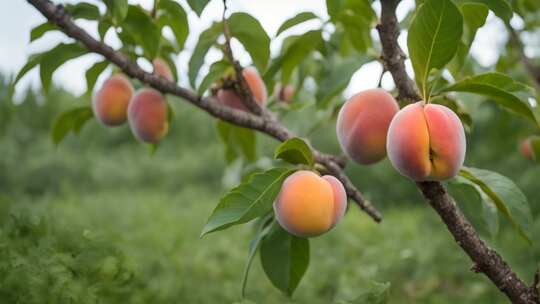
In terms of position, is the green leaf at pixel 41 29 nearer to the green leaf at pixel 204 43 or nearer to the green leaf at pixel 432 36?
the green leaf at pixel 204 43

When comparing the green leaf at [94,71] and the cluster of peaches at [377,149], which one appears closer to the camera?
the cluster of peaches at [377,149]

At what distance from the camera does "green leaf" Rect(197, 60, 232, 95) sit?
0.78 metres

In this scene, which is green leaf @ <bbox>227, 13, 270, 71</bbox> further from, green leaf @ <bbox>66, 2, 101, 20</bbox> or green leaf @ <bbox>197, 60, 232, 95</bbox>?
green leaf @ <bbox>66, 2, 101, 20</bbox>

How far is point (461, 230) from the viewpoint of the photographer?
66 centimetres

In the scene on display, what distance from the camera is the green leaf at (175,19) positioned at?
797 mm

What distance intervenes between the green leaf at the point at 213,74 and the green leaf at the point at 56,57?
0.17m

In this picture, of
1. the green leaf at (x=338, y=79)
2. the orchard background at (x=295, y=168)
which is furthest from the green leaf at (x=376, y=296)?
the green leaf at (x=338, y=79)

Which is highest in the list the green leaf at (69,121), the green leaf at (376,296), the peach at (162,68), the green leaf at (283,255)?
the peach at (162,68)

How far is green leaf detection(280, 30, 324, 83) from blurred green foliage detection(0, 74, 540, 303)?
0.75ft

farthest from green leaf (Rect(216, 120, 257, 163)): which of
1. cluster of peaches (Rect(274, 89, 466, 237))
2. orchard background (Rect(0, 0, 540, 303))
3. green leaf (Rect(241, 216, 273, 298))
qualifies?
cluster of peaches (Rect(274, 89, 466, 237))

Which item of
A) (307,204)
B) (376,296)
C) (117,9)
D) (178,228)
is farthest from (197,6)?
(178,228)

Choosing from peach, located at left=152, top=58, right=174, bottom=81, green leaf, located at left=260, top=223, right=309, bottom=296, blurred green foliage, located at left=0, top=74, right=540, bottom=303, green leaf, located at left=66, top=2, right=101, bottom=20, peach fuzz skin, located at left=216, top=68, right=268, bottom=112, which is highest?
green leaf, located at left=66, top=2, right=101, bottom=20

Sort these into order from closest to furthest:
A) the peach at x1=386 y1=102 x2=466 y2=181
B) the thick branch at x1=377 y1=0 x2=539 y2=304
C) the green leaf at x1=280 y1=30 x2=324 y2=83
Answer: the peach at x1=386 y1=102 x2=466 y2=181, the thick branch at x1=377 y1=0 x2=539 y2=304, the green leaf at x1=280 y1=30 x2=324 y2=83

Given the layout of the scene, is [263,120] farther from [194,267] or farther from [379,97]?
[194,267]
